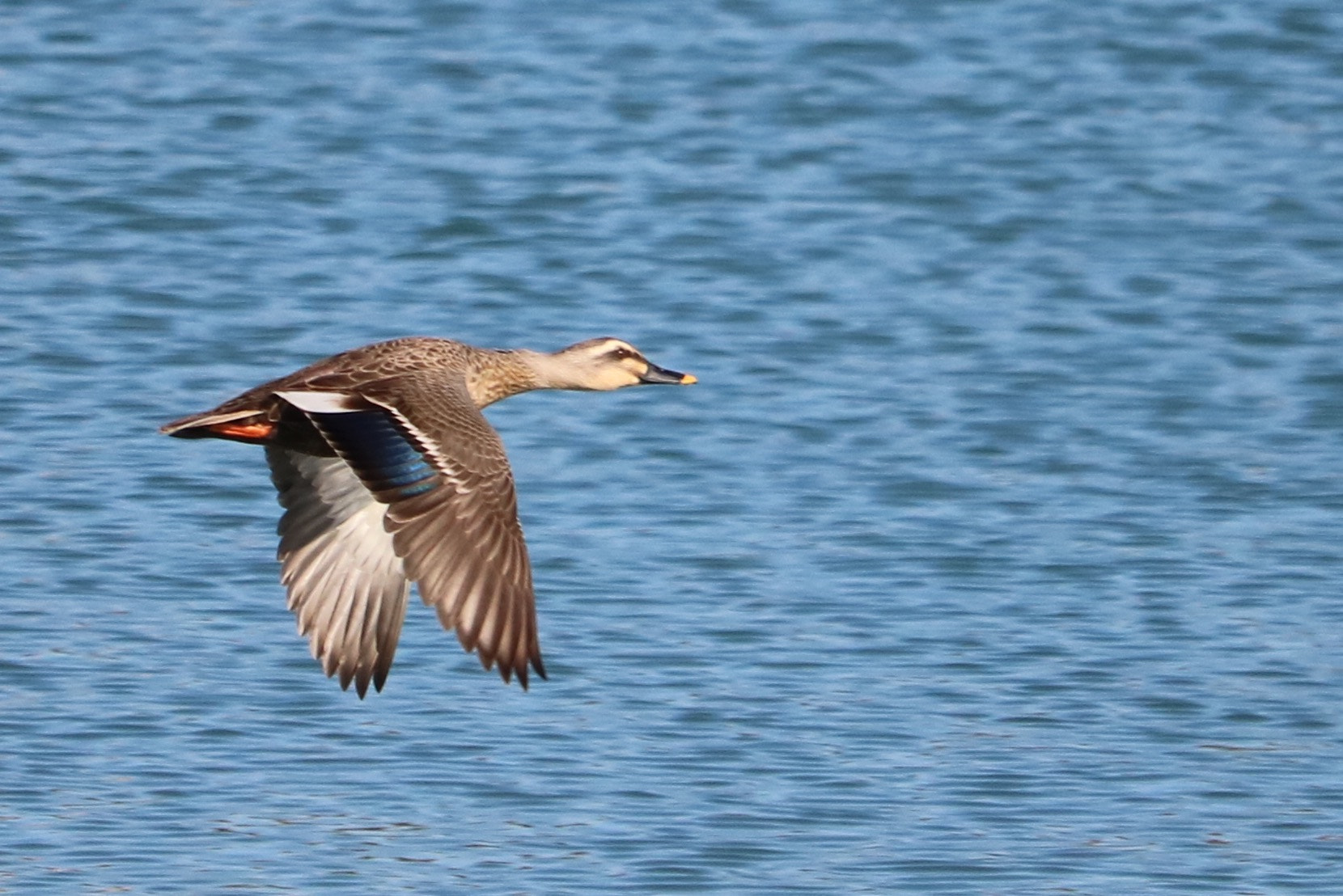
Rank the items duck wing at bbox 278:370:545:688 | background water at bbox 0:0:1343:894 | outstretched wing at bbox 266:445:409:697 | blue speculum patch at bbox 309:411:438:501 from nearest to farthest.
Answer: duck wing at bbox 278:370:545:688 → blue speculum patch at bbox 309:411:438:501 → outstretched wing at bbox 266:445:409:697 → background water at bbox 0:0:1343:894

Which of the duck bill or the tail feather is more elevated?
the tail feather

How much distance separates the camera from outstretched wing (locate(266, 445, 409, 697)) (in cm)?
772

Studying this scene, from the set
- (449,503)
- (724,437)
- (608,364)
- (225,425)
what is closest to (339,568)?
(225,425)

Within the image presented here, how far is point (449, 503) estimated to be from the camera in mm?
6691

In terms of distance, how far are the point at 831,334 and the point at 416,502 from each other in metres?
5.87

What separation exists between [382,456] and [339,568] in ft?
3.71

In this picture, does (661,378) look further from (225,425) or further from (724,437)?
(724,437)

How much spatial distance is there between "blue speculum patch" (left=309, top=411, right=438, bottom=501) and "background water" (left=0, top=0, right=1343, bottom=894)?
4.19 feet

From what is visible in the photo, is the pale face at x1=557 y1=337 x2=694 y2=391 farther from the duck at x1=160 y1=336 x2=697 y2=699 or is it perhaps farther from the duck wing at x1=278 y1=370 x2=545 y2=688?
the duck wing at x1=278 y1=370 x2=545 y2=688

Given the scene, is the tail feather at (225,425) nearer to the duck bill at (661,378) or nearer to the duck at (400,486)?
the duck at (400,486)

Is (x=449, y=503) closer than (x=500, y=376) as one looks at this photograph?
Yes

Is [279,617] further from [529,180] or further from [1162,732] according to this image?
[529,180]

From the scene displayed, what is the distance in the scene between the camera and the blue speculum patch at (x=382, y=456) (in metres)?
6.70

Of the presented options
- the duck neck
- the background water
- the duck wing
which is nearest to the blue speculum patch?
the duck wing
